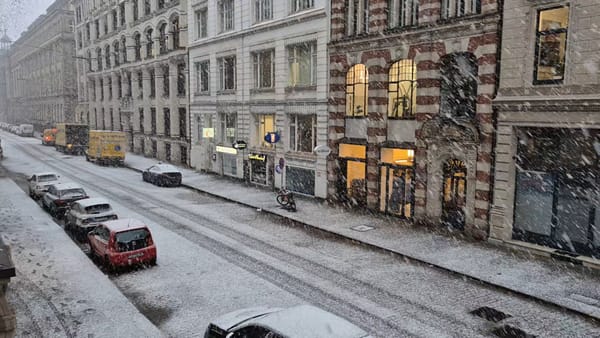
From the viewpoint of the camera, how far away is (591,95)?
15.9m

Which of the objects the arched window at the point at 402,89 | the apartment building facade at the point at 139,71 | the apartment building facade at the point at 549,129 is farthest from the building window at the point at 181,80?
the apartment building facade at the point at 549,129

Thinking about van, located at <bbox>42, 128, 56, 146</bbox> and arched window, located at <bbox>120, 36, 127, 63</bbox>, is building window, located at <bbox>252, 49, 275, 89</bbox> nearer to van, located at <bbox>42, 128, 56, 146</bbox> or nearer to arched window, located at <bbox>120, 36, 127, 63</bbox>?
arched window, located at <bbox>120, 36, 127, 63</bbox>

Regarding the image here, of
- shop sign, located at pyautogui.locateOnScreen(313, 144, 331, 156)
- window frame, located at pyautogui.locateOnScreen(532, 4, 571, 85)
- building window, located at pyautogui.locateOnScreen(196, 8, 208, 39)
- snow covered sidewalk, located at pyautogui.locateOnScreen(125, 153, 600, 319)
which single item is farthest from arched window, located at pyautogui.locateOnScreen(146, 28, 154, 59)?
window frame, located at pyautogui.locateOnScreen(532, 4, 571, 85)

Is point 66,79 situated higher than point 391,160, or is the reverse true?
point 66,79

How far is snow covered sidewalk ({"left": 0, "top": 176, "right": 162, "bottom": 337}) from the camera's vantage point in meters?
11.0

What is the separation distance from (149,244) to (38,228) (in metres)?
7.41

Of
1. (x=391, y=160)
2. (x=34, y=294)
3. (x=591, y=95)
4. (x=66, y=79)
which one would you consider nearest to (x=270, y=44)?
(x=391, y=160)

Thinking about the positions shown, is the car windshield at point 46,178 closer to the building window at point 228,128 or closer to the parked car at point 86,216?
the parked car at point 86,216

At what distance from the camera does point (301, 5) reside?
2939 cm

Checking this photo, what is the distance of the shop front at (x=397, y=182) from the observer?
76.0 feet

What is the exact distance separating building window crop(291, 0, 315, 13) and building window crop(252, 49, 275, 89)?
3.25m

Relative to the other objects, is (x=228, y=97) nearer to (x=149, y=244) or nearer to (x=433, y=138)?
(x=433, y=138)

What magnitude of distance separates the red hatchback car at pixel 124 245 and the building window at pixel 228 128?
2110 centimetres

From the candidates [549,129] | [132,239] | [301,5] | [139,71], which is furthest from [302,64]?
[139,71]
